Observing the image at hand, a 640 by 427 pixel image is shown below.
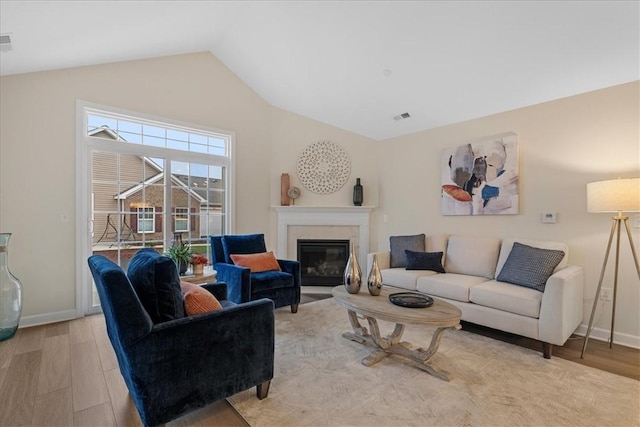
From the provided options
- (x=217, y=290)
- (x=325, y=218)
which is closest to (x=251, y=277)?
(x=217, y=290)

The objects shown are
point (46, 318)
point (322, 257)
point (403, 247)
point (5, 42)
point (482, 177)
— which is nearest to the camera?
point (5, 42)

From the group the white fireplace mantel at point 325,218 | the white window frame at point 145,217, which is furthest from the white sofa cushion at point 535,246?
the white window frame at point 145,217

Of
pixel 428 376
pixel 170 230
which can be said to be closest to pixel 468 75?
pixel 428 376

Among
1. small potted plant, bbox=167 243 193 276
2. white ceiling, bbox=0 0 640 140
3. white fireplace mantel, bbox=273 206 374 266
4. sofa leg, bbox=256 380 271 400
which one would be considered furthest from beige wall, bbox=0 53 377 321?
sofa leg, bbox=256 380 271 400

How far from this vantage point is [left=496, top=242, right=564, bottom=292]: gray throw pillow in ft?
9.45

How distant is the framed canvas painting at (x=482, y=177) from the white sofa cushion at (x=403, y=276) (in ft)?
3.45

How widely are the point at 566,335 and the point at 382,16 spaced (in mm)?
3217

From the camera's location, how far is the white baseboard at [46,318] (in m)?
3.17

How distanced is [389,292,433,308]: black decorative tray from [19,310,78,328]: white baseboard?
11.2ft

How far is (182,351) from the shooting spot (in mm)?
1621

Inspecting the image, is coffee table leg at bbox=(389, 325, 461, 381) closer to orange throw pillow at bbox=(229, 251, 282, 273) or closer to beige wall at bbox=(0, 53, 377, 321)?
orange throw pillow at bbox=(229, 251, 282, 273)

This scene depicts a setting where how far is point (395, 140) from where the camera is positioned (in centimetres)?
500

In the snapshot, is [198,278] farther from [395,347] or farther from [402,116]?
[402,116]

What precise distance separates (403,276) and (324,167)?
2.22 meters
